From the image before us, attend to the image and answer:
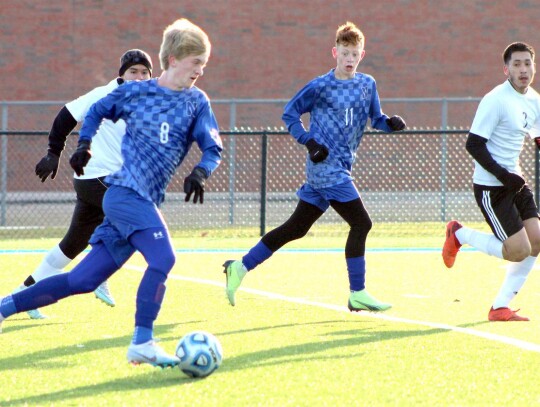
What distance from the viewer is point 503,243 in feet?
26.9

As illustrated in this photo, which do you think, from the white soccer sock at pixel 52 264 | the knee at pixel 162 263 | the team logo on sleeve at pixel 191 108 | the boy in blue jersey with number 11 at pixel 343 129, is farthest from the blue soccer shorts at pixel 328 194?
the knee at pixel 162 263

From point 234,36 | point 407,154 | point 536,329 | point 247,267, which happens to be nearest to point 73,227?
point 247,267

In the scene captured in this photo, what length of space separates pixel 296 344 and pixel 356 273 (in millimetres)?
1627

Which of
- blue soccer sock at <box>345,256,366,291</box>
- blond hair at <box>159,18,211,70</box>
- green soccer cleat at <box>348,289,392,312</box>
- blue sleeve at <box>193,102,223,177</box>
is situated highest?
blond hair at <box>159,18,211,70</box>

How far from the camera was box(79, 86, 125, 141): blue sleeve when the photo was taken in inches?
246

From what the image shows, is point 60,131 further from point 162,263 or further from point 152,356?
point 152,356

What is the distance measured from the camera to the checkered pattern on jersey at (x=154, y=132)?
20.1ft

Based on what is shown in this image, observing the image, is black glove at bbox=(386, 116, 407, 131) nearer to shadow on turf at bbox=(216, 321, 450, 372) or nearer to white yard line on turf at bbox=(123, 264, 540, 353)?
white yard line on turf at bbox=(123, 264, 540, 353)

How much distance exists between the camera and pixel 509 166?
26.6 feet

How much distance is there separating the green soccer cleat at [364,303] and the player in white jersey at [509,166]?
792 millimetres

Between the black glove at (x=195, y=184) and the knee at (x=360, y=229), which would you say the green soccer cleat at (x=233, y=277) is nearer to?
the knee at (x=360, y=229)

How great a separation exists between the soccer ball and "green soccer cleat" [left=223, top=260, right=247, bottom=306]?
9.46 feet

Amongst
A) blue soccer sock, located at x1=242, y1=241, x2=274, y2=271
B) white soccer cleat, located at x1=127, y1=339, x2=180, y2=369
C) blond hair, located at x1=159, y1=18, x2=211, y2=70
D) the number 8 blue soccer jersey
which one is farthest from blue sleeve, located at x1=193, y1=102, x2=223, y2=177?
blue soccer sock, located at x1=242, y1=241, x2=274, y2=271

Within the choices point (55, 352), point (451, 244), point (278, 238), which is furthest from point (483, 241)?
point (55, 352)
